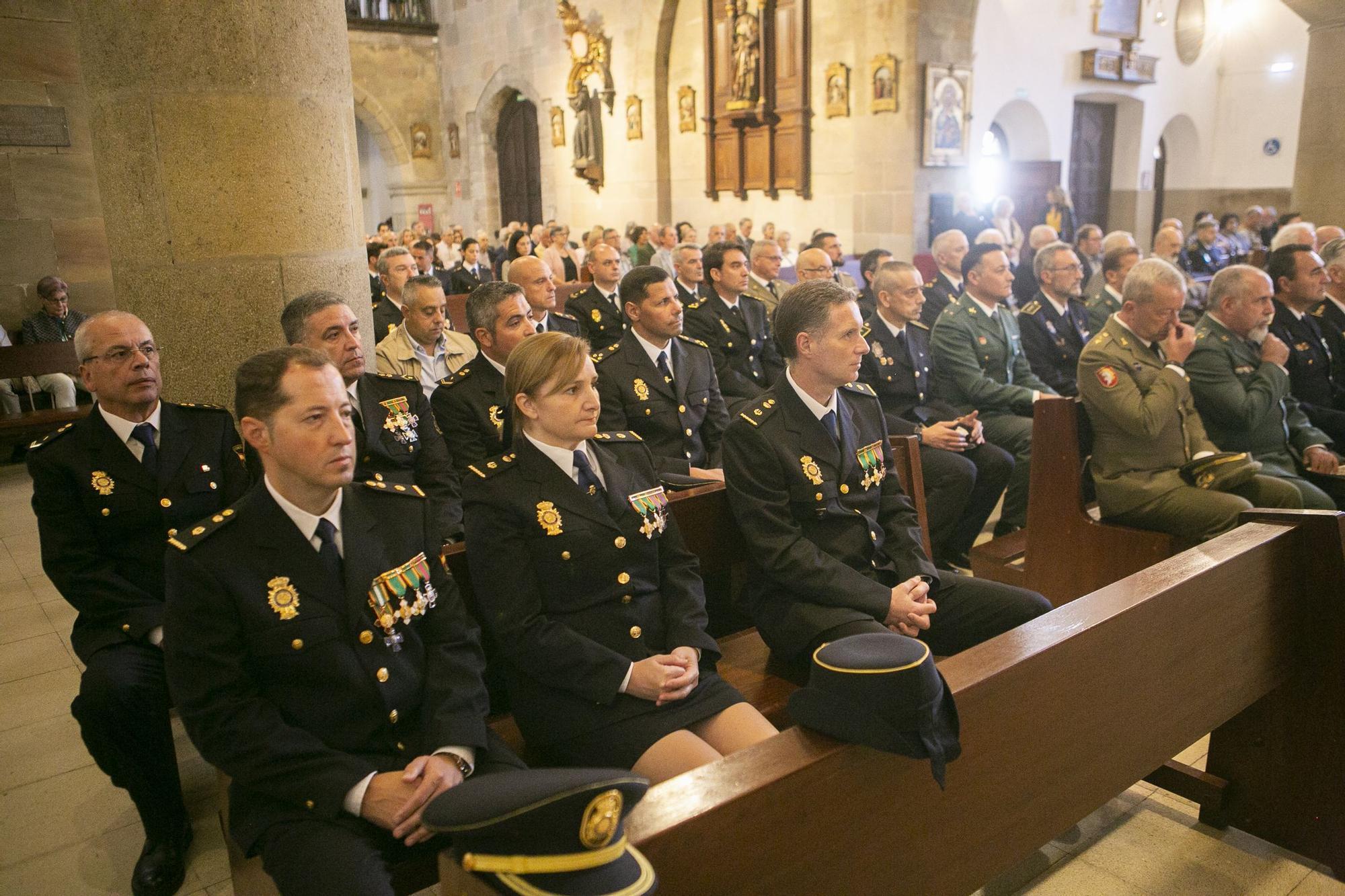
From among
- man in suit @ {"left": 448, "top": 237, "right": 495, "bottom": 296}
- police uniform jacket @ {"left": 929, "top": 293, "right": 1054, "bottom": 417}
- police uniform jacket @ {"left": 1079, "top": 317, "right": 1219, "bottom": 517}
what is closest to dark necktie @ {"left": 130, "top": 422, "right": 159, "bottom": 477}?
police uniform jacket @ {"left": 1079, "top": 317, "right": 1219, "bottom": 517}

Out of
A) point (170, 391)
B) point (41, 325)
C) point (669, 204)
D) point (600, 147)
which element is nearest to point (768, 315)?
point (170, 391)

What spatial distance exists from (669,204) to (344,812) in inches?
505

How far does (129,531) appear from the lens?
2492mm

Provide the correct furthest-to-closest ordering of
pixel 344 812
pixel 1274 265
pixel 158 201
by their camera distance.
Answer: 1. pixel 1274 265
2. pixel 158 201
3. pixel 344 812

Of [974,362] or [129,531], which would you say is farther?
[974,362]

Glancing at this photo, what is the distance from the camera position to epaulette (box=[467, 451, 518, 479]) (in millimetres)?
2082

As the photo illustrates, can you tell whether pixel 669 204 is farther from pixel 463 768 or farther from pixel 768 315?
pixel 463 768

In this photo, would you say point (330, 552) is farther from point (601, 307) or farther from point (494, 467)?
point (601, 307)

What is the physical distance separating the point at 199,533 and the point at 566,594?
717 mm

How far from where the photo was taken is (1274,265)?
171 inches

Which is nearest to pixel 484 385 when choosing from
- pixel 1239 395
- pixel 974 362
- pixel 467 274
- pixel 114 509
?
pixel 114 509

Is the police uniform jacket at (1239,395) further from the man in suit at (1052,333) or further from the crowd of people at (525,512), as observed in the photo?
the man in suit at (1052,333)

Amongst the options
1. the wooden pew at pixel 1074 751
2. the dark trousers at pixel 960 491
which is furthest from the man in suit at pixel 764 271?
the wooden pew at pixel 1074 751

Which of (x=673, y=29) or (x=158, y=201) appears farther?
(x=673, y=29)
